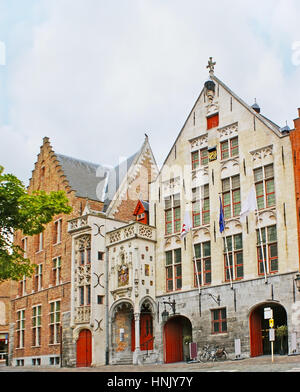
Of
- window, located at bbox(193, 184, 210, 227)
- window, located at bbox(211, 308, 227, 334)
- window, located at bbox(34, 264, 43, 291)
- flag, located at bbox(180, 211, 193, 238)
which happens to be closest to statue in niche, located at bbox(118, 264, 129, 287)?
flag, located at bbox(180, 211, 193, 238)

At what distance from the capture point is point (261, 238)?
26.9 m

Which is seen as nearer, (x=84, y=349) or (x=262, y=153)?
(x=262, y=153)

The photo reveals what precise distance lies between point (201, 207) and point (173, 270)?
4.09m

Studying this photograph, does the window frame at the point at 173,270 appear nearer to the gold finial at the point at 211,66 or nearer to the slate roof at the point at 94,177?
the slate roof at the point at 94,177

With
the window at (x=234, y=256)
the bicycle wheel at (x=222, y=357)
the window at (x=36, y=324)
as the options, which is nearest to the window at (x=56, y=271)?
the window at (x=36, y=324)

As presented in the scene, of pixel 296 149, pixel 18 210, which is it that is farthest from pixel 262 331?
pixel 18 210

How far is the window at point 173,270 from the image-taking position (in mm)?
31406

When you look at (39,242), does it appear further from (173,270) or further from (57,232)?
(173,270)

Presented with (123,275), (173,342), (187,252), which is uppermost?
(187,252)

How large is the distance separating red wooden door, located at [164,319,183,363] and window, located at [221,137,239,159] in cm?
1022

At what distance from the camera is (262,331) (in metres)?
27.6

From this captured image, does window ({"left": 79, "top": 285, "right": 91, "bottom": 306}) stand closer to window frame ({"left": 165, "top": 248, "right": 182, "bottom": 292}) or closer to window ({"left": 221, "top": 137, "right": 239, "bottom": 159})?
window frame ({"left": 165, "top": 248, "right": 182, "bottom": 292})

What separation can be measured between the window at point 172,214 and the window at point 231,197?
11.6ft

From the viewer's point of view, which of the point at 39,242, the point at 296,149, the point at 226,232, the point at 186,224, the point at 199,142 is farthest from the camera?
the point at 39,242
